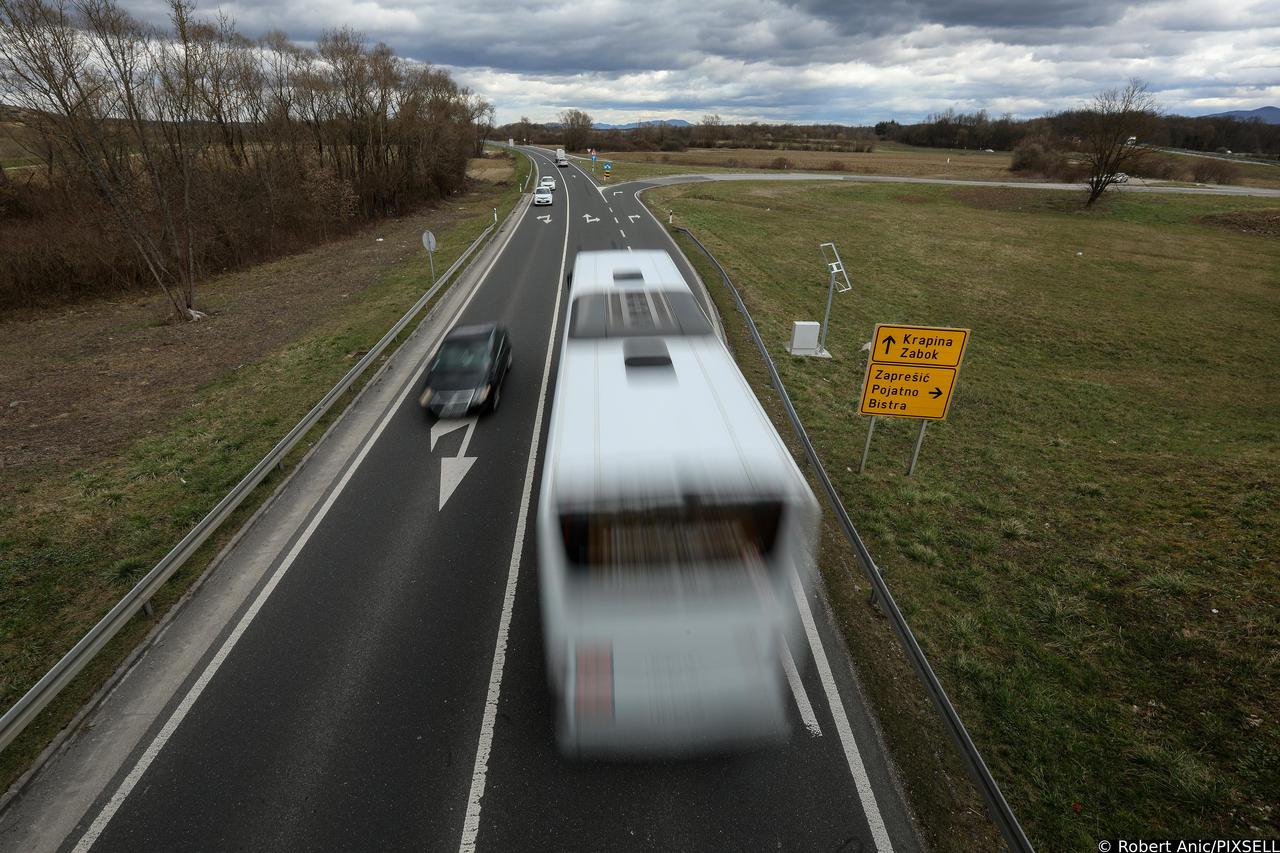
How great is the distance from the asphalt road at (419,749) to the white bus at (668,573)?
48 cm

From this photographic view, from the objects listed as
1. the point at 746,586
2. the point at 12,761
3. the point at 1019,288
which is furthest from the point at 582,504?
the point at 1019,288

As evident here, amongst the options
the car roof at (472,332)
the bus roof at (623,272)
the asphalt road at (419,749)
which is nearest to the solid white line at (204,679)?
the asphalt road at (419,749)

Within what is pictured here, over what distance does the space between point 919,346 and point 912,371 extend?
44 centimetres

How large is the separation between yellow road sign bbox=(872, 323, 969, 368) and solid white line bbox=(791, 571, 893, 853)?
432 cm

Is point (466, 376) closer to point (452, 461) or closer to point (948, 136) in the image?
point (452, 461)

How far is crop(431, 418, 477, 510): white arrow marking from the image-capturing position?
10.1 metres

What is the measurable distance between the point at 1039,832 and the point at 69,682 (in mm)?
10327

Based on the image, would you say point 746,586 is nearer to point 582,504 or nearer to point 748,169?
point 582,504

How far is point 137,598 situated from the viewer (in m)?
6.99

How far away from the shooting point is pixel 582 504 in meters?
4.89

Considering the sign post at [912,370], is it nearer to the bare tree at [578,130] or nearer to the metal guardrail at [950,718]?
the metal guardrail at [950,718]

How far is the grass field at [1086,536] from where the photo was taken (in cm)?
559

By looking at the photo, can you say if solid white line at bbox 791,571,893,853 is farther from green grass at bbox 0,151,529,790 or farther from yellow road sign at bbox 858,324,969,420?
green grass at bbox 0,151,529,790

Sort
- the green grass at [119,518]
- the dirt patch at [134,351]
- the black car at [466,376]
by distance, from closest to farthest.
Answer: the green grass at [119,518] < the black car at [466,376] < the dirt patch at [134,351]
